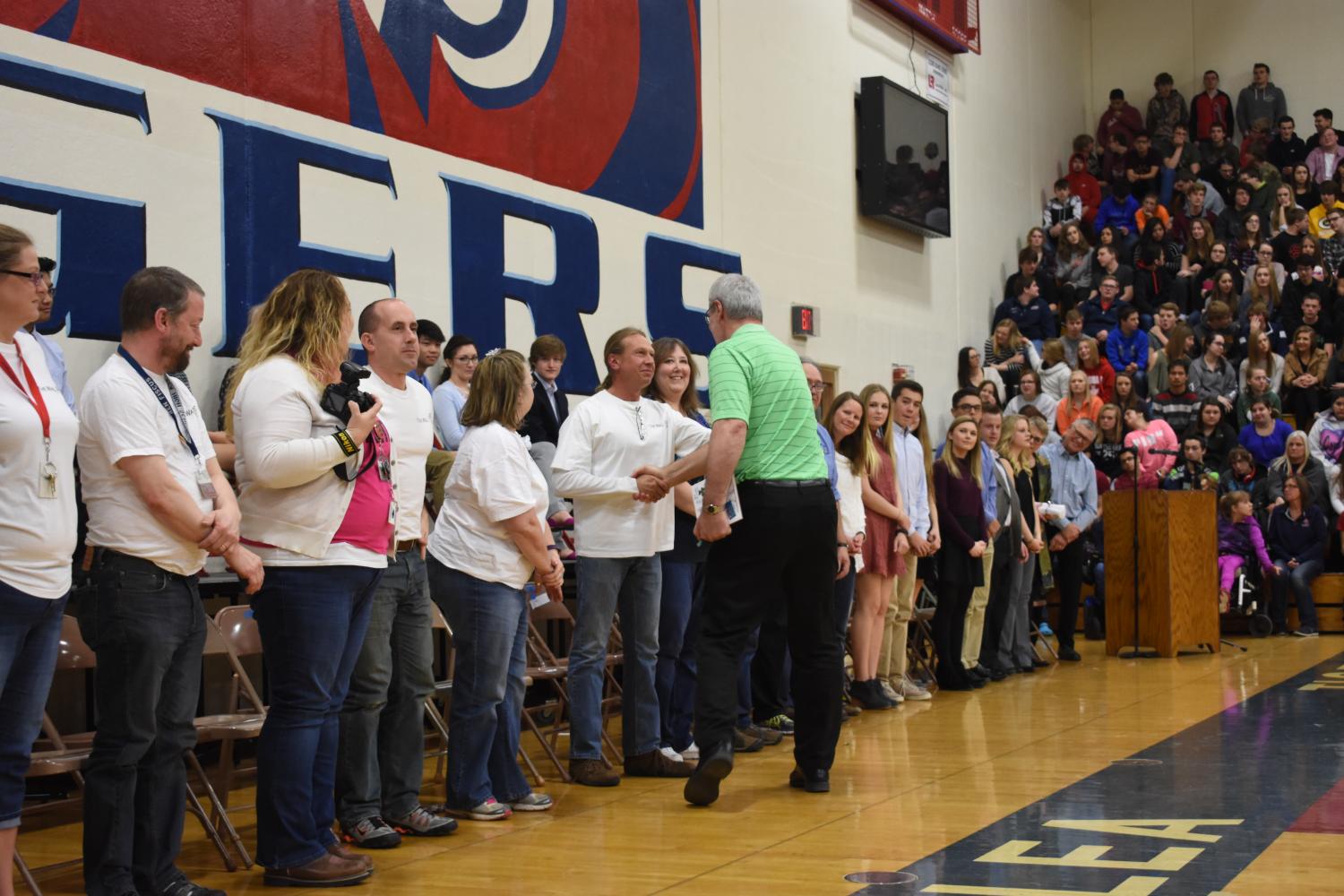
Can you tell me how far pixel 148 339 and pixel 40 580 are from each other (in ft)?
2.25

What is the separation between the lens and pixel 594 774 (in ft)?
17.6

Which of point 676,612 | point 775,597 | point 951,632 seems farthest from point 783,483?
point 951,632

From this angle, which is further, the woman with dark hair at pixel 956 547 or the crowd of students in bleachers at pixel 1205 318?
the crowd of students in bleachers at pixel 1205 318

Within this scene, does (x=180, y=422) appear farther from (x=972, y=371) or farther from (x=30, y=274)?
(x=972, y=371)

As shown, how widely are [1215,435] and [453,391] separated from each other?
26.9 feet

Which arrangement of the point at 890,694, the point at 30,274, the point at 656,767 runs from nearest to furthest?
the point at 30,274 → the point at 656,767 → the point at 890,694

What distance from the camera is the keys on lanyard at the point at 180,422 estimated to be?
11.5 ft

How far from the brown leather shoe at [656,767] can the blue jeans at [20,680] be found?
107 inches

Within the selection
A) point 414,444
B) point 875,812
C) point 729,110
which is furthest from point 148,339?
point 729,110

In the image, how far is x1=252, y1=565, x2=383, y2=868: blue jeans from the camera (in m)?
3.71

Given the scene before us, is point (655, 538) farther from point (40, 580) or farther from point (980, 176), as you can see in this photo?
point (980, 176)

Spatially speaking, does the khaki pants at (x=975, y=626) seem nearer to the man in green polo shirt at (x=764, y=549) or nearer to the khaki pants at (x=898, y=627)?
the khaki pants at (x=898, y=627)

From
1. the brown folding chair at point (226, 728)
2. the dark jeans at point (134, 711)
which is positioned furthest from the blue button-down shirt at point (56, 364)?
the dark jeans at point (134, 711)

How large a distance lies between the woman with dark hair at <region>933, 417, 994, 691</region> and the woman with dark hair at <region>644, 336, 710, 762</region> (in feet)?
8.70
